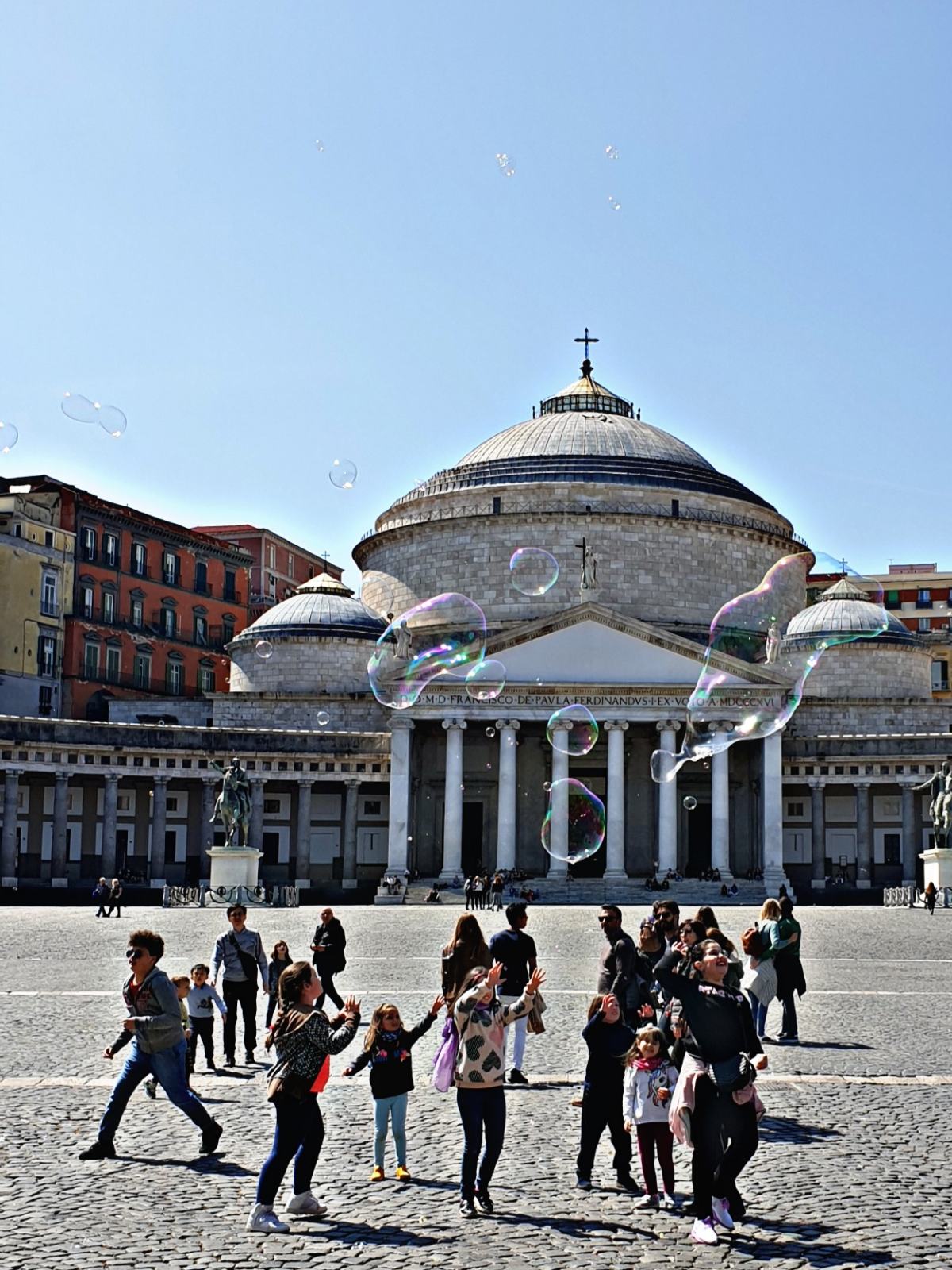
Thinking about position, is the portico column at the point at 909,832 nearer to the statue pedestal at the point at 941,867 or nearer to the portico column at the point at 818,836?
the portico column at the point at 818,836

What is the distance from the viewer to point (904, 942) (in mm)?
35062

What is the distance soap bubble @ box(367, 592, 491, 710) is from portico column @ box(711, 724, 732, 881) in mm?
10494

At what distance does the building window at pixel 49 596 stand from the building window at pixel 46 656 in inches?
42.5

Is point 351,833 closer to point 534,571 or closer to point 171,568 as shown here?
point 534,571

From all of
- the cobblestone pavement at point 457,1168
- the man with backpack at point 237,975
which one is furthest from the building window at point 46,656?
the man with backpack at point 237,975

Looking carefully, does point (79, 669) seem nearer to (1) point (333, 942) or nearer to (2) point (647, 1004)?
(1) point (333, 942)

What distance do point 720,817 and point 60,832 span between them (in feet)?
82.5

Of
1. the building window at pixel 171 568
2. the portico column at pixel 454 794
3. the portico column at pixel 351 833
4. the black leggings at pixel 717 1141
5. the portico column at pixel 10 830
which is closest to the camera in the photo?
the black leggings at pixel 717 1141

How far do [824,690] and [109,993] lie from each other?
5969 centimetres

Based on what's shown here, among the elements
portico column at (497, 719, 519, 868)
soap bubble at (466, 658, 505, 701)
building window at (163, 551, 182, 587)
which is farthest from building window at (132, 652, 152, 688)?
soap bubble at (466, 658, 505, 701)

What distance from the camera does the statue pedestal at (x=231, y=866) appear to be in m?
52.5

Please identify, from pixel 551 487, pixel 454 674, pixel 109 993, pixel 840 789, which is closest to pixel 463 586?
pixel 551 487

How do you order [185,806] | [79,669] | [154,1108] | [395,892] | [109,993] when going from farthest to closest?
[79,669] → [185,806] → [395,892] → [109,993] → [154,1108]

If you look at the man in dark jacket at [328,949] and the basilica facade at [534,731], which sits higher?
the basilica facade at [534,731]
